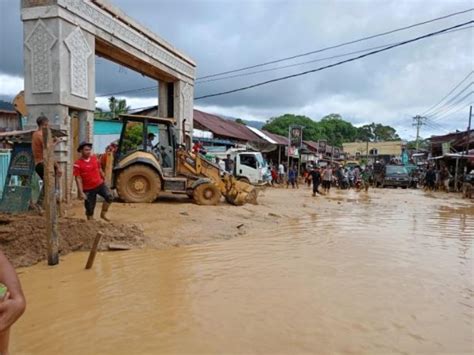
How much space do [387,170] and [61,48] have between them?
23.5 metres

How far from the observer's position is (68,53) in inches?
377

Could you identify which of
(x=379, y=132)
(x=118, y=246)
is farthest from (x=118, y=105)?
(x=379, y=132)

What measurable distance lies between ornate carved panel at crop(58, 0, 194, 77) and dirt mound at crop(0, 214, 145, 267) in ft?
17.4

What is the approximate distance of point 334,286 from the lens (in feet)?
16.4

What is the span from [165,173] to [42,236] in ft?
19.2

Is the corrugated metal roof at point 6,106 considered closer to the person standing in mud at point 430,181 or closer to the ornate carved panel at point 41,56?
the ornate carved panel at point 41,56

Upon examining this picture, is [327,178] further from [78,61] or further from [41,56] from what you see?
[41,56]

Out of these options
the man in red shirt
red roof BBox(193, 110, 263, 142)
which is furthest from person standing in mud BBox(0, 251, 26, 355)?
red roof BBox(193, 110, 263, 142)

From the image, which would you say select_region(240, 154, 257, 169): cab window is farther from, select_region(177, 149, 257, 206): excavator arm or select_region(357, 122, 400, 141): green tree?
select_region(357, 122, 400, 141): green tree

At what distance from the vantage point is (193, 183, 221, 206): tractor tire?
1168 cm

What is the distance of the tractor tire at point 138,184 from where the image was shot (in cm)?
1123

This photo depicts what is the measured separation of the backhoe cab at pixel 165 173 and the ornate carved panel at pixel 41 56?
2340 mm

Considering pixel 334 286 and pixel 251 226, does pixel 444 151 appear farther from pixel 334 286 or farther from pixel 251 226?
pixel 334 286

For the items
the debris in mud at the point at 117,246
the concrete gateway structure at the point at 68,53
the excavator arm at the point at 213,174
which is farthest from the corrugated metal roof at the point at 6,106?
the debris in mud at the point at 117,246
